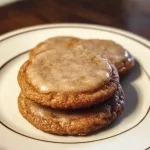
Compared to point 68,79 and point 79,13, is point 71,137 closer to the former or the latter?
point 68,79

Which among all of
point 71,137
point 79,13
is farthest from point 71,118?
point 79,13

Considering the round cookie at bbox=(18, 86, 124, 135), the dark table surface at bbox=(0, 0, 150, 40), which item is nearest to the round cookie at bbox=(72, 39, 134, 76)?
the round cookie at bbox=(18, 86, 124, 135)

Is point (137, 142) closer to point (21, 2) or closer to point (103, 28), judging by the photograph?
point (103, 28)

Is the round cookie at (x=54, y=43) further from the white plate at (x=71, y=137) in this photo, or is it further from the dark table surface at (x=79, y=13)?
the dark table surface at (x=79, y=13)

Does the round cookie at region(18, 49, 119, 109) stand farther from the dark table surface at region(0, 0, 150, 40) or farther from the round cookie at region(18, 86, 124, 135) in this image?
the dark table surface at region(0, 0, 150, 40)

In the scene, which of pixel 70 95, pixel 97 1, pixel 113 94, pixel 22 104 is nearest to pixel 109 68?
pixel 113 94
